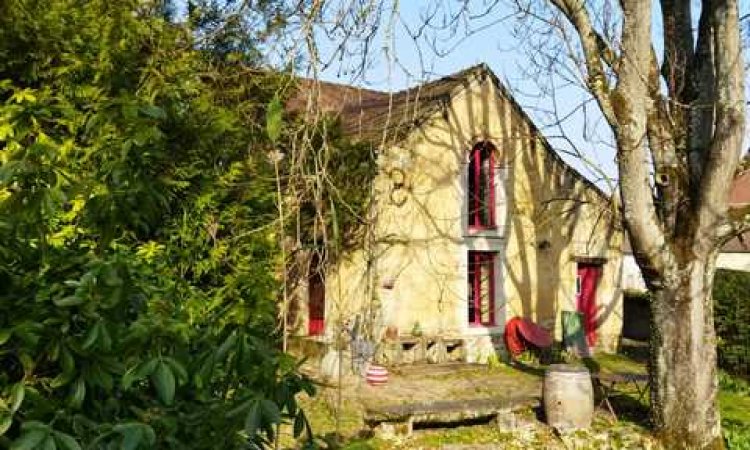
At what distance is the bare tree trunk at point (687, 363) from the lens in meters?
8.64

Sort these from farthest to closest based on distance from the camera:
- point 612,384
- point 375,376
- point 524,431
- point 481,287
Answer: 1. point 481,287
2. point 375,376
3. point 612,384
4. point 524,431

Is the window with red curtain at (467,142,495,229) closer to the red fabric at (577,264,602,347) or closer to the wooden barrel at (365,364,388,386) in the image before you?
the red fabric at (577,264,602,347)

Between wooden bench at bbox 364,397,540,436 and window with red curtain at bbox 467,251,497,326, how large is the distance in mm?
5453

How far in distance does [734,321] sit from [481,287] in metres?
5.36

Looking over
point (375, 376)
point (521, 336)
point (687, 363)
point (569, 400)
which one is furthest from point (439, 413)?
point (521, 336)

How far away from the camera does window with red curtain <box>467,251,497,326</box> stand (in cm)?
1529

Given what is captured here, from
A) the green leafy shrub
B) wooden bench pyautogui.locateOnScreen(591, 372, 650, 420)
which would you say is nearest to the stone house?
wooden bench pyautogui.locateOnScreen(591, 372, 650, 420)

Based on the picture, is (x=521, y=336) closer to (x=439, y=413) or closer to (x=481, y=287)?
(x=481, y=287)

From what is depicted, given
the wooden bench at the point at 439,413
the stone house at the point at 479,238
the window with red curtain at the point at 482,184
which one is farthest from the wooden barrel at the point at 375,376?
the window with red curtain at the point at 482,184

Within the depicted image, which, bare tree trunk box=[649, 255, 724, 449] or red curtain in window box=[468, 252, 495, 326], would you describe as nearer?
bare tree trunk box=[649, 255, 724, 449]

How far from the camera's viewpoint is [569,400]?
9.13m

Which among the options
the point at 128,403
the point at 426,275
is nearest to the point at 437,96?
the point at 426,275

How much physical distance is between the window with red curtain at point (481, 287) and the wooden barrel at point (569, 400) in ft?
19.5

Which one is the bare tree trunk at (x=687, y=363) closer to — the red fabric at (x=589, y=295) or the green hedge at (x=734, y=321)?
the green hedge at (x=734, y=321)
